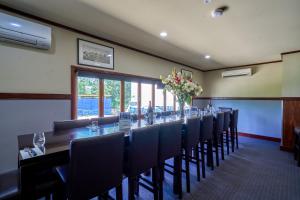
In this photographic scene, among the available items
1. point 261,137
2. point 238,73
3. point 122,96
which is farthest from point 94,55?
point 261,137

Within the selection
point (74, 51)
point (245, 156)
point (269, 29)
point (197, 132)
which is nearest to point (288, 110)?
point (245, 156)

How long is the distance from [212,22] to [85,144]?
8.26ft

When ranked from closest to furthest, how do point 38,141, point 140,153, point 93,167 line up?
point 93,167, point 38,141, point 140,153

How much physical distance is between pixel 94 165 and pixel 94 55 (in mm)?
2379

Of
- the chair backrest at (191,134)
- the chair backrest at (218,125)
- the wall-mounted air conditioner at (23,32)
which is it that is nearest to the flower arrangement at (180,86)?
the chair backrest at (191,134)

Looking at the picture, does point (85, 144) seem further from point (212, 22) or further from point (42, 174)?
point (212, 22)

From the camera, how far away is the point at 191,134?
226 centimetres

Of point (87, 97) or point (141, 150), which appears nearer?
point (141, 150)

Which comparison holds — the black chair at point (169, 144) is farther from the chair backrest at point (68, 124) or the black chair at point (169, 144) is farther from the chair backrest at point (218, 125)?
the chair backrest at point (218, 125)

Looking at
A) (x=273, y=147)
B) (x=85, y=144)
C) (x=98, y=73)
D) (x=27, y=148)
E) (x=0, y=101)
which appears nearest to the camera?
(x=85, y=144)

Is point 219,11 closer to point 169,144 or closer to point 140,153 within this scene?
point 169,144

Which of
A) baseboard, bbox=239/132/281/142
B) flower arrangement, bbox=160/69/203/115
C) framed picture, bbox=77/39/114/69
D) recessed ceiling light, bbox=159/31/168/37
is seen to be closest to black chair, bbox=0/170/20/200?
framed picture, bbox=77/39/114/69

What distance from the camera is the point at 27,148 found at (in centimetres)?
123

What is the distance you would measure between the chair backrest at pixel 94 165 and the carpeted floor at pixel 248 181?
1017 millimetres
